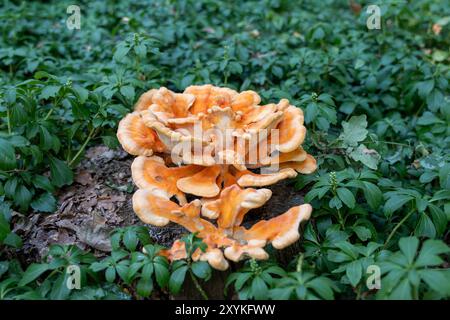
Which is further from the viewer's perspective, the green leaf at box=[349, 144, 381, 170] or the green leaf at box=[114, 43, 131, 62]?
the green leaf at box=[114, 43, 131, 62]

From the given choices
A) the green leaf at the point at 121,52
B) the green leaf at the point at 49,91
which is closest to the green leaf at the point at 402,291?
the green leaf at the point at 49,91

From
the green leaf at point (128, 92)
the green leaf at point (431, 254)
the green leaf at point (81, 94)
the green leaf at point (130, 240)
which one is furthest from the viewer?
the green leaf at point (128, 92)

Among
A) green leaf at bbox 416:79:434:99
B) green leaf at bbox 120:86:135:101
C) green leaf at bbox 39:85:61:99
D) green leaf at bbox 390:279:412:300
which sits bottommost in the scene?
green leaf at bbox 390:279:412:300

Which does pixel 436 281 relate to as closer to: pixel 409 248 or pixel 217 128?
pixel 409 248

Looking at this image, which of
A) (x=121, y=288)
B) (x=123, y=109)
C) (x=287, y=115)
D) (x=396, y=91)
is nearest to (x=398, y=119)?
(x=396, y=91)

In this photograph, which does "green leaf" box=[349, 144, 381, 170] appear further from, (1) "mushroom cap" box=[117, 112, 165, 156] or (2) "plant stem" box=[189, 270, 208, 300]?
(2) "plant stem" box=[189, 270, 208, 300]

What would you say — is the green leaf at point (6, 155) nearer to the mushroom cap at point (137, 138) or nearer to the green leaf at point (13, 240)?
the green leaf at point (13, 240)

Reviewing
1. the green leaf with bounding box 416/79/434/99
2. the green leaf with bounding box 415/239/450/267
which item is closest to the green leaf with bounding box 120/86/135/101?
the green leaf with bounding box 415/239/450/267
